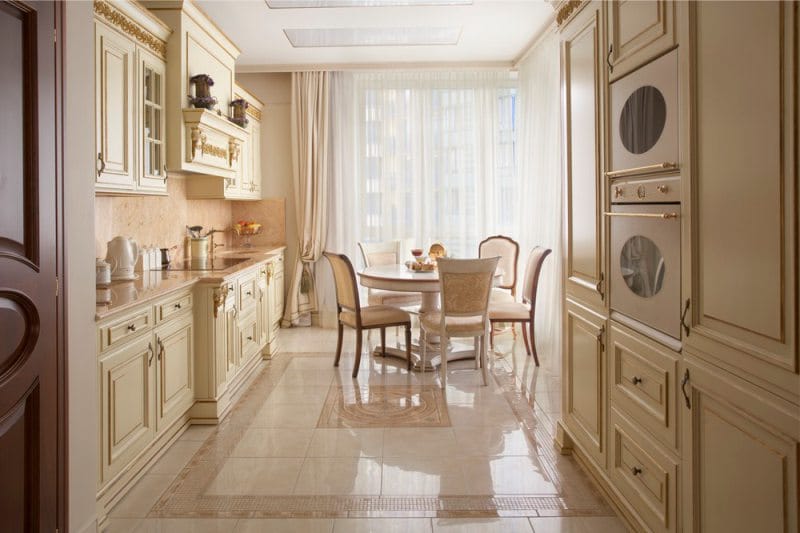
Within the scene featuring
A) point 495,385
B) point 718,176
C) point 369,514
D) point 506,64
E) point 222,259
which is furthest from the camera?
point 506,64

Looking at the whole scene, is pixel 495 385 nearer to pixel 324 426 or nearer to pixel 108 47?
pixel 324 426

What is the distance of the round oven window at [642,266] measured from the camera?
2.12 metres

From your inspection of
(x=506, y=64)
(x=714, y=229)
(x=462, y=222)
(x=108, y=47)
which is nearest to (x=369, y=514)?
(x=714, y=229)

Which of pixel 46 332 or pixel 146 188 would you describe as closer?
pixel 46 332

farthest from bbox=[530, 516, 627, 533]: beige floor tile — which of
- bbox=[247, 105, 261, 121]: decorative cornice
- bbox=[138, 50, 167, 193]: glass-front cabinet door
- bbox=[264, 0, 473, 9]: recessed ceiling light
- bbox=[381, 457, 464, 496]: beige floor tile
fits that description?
bbox=[247, 105, 261, 121]: decorative cornice

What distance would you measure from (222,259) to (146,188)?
1.63m

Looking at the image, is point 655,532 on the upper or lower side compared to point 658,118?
lower

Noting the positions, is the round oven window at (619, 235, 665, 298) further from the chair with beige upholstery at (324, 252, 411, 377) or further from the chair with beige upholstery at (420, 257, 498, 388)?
the chair with beige upholstery at (324, 252, 411, 377)

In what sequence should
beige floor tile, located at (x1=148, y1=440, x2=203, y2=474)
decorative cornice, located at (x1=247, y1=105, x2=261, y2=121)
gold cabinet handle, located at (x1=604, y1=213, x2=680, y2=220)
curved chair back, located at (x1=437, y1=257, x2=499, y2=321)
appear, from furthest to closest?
decorative cornice, located at (x1=247, y1=105, x2=261, y2=121) < curved chair back, located at (x1=437, y1=257, x2=499, y2=321) < beige floor tile, located at (x1=148, y1=440, x2=203, y2=474) < gold cabinet handle, located at (x1=604, y1=213, x2=680, y2=220)

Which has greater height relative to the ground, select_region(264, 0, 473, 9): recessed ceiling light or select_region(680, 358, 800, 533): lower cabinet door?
select_region(264, 0, 473, 9): recessed ceiling light

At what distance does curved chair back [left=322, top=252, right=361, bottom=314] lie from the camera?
4816mm

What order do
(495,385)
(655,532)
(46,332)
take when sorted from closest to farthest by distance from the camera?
1. (46,332)
2. (655,532)
3. (495,385)

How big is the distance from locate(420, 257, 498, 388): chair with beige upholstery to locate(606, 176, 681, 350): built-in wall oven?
1.85 m

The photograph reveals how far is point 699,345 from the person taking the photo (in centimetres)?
183
